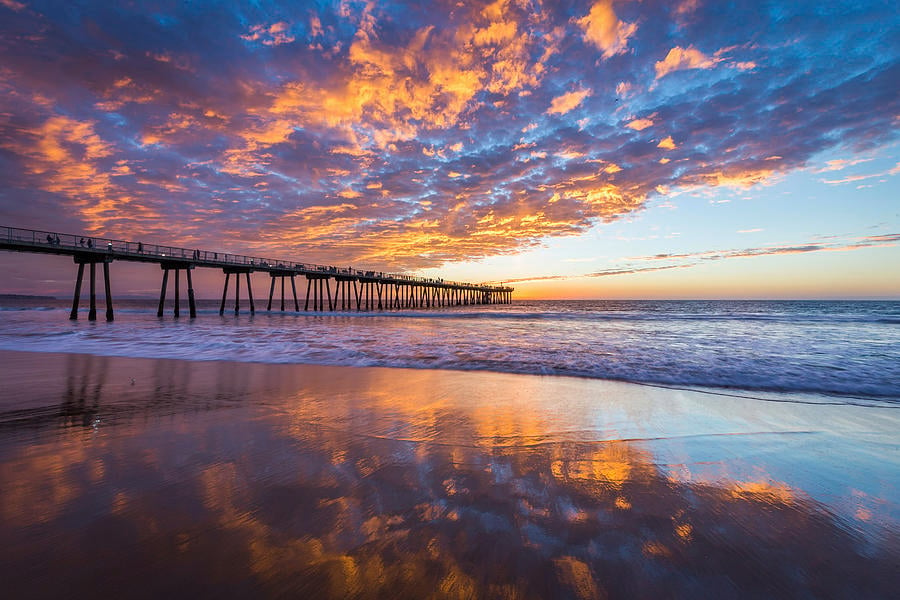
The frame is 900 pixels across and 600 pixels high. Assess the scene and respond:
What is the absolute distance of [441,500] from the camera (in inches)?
102

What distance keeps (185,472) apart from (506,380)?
5.53 m

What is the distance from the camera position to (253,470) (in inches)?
120

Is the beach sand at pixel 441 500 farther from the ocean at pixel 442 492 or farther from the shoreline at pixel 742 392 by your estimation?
the shoreline at pixel 742 392

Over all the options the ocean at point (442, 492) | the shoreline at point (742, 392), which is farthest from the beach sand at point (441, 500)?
the shoreline at point (742, 392)

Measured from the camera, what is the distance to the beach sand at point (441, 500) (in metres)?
1.80

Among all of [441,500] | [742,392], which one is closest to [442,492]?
[441,500]

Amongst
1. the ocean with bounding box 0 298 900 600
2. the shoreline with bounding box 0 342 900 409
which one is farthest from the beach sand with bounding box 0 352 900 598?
the shoreline with bounding box 0 342 900 409

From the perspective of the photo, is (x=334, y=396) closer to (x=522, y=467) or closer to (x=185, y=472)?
(x=185, y=472)

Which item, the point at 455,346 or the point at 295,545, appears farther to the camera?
the point at 455,346

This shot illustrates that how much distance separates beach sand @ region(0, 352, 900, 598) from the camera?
180cm

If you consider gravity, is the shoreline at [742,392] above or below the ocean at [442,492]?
below

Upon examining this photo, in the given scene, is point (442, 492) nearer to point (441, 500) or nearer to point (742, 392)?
point (441, 500)

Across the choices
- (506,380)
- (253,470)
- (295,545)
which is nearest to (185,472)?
(253,470)

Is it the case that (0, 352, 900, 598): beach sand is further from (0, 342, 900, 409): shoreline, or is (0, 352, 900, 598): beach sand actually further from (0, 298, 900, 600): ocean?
(0, 342, 900, 409): shoreline
